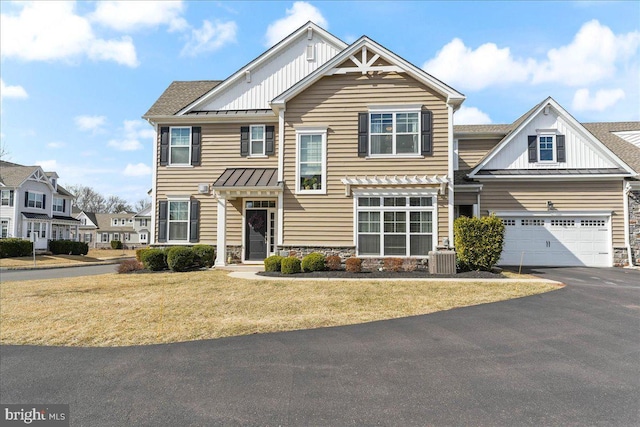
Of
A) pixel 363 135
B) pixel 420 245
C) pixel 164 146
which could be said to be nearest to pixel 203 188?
pixel 164 146

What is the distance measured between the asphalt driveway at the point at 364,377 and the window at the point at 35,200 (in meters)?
37.8

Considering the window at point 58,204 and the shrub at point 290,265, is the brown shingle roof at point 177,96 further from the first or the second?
the window at point 58,204

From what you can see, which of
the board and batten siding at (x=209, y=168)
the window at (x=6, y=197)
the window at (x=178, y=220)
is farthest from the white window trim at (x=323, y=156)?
Result: the window at (x=6, y=197)

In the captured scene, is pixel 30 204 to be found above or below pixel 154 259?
above

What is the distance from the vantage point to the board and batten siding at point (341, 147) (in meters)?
13.2

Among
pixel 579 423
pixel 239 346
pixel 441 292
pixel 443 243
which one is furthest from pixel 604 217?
pixel 239 346

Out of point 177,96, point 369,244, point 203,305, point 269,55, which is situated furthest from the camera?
point 177,96

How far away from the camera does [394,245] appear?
13016mm

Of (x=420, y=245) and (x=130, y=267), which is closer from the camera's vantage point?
(x=420, y=245)

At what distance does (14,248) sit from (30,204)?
33.0 feet

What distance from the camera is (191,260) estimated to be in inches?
541

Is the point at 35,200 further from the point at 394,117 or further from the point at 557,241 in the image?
the point at 557,241

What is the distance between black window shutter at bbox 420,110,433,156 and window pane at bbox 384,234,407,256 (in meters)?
3.29

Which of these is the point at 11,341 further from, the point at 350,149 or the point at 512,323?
the point at 350,149
